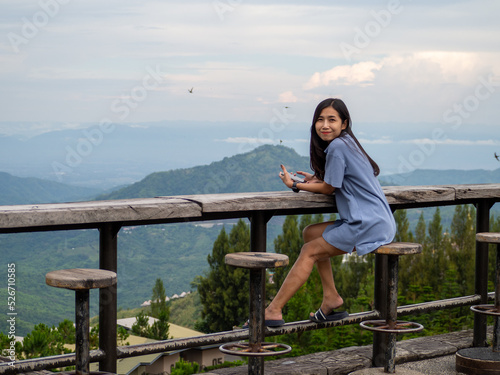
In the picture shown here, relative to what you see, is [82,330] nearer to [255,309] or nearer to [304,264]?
[255,309]

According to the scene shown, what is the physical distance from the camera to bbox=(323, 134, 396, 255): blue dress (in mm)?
3262

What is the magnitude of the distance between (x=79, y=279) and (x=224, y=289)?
9184 mm

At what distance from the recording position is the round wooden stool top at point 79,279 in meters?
→ 2.32

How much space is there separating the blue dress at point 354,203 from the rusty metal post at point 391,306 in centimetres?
14

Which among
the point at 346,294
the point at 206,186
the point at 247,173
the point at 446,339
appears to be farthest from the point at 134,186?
the point at 446,339

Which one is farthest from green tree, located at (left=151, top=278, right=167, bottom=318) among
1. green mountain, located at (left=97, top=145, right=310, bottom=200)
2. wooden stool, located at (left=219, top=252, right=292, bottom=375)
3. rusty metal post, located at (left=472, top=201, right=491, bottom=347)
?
green mountain, located at (left=97, top=145, right=310, bottom=200)

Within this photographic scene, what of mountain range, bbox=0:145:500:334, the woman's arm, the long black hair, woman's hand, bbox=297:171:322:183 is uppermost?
the long black hair

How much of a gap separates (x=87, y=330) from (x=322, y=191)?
1429 millimetres

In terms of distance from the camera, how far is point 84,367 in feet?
8.06

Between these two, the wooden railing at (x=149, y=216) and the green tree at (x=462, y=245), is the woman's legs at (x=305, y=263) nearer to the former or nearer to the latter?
the wooden railing at (x=149, y=216)

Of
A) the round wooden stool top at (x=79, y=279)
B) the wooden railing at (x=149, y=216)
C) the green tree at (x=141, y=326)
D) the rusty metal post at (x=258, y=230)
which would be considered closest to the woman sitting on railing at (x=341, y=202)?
the wooden railing at (x=149, y=216)

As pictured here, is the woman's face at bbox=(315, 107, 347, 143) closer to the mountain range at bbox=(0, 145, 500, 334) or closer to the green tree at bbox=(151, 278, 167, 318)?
the green tree at bbox=(151, 278, 167, 318)

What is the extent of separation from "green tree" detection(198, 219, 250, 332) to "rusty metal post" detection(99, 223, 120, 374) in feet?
26.0

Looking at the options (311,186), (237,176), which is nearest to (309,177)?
(311,186)
